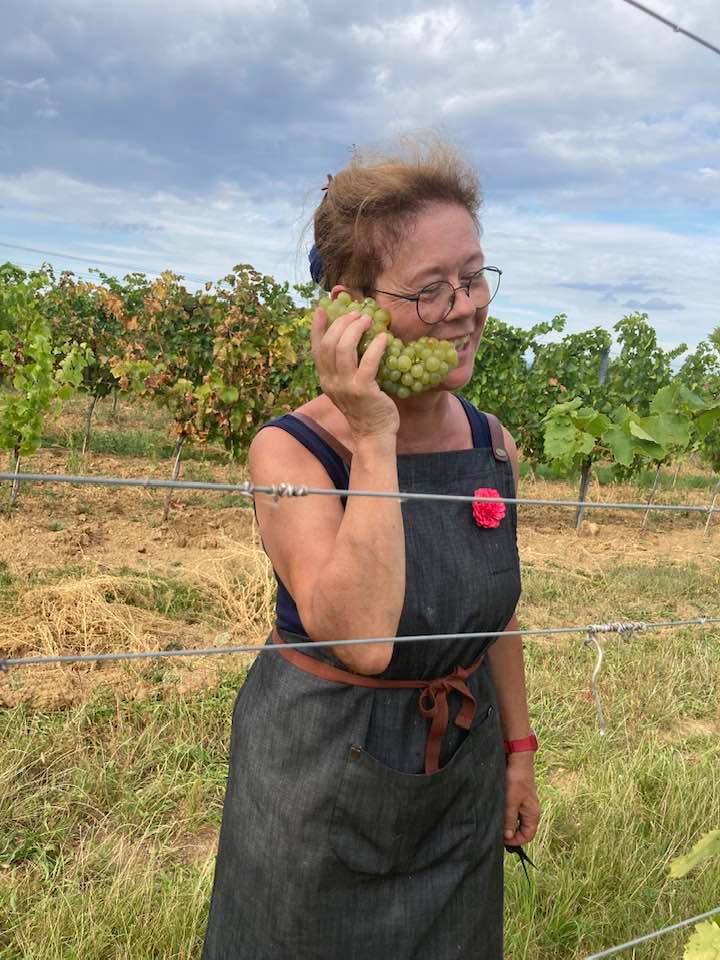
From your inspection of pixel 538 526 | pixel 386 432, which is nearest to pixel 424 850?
pixel 386 432

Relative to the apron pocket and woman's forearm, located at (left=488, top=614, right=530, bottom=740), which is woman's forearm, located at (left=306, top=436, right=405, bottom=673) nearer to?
the apron pocket

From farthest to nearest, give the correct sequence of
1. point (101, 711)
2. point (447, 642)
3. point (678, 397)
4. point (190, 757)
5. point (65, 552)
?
point (65, 552)
point (101, 711)
point (190, 757)
point (678, 397)
point (447, 642)

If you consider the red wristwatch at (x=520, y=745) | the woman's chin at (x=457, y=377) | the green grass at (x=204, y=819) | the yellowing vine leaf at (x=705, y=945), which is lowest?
the green grass at (x=204, y=819)

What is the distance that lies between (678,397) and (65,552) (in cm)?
497

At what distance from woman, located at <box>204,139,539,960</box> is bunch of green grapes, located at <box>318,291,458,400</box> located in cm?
4

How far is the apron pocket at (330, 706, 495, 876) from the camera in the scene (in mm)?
1318

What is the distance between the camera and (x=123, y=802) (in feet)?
9.36

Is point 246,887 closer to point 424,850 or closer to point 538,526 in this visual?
point 424,850

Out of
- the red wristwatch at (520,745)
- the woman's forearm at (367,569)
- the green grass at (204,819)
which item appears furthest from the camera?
the green grass at (204,819)

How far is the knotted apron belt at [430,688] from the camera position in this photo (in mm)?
1328

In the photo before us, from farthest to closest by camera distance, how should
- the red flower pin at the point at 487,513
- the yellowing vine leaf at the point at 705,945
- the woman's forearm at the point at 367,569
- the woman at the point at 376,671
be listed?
the red flower pin at the point at 487,513 → the woman at the point at 376,671 → the woman's forearm at the point at 367,569 → the yellowing vine leaf at the point at 705,945

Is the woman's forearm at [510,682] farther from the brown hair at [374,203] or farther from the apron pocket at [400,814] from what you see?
the brown hair at [374,203]

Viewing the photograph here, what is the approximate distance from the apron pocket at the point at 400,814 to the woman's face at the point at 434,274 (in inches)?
24.5

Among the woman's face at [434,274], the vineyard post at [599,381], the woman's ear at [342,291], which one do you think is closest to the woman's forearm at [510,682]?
the woman's face at [434,274]
